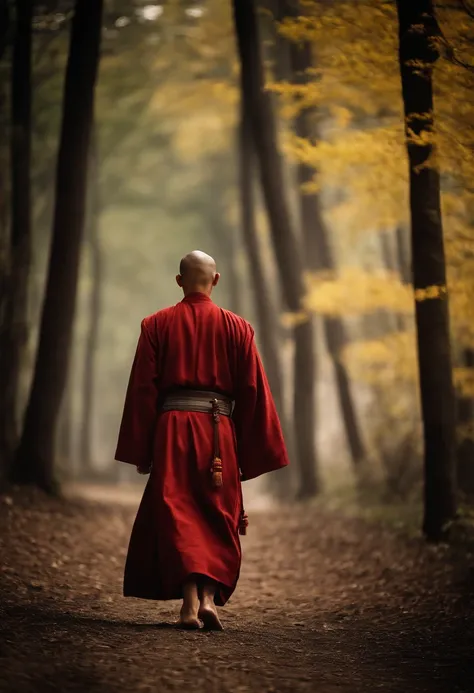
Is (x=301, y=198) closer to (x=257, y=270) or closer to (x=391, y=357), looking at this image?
(x=257, y=270)

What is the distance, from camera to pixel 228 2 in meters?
14.3

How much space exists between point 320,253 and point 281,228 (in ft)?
4.72

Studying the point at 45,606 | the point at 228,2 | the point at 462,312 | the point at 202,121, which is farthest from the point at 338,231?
the point at 45,606

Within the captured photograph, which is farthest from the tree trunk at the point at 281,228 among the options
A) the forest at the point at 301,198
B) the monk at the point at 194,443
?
the monk at the point at 194,443

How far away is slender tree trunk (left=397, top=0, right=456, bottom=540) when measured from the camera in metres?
7.82

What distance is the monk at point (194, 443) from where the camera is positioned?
5.22 meters

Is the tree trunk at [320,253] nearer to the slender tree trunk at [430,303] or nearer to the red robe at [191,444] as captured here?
the slender tree trunk at [430,303]

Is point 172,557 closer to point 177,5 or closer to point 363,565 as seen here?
point 363,565

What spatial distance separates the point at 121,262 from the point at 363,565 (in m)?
21.6

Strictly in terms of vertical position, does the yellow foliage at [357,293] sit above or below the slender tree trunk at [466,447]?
above

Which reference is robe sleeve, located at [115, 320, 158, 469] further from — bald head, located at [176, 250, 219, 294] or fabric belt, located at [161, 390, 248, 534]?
bald head, located at [176, 250, 219, 294]

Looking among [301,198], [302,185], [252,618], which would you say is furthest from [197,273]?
[301,198]

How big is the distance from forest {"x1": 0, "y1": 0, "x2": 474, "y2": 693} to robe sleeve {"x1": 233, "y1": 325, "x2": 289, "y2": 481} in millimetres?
1746

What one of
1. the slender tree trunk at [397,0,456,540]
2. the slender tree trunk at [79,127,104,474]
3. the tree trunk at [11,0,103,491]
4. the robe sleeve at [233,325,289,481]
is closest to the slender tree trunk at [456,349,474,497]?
the slender tree trunk at [397,0,456,540]
